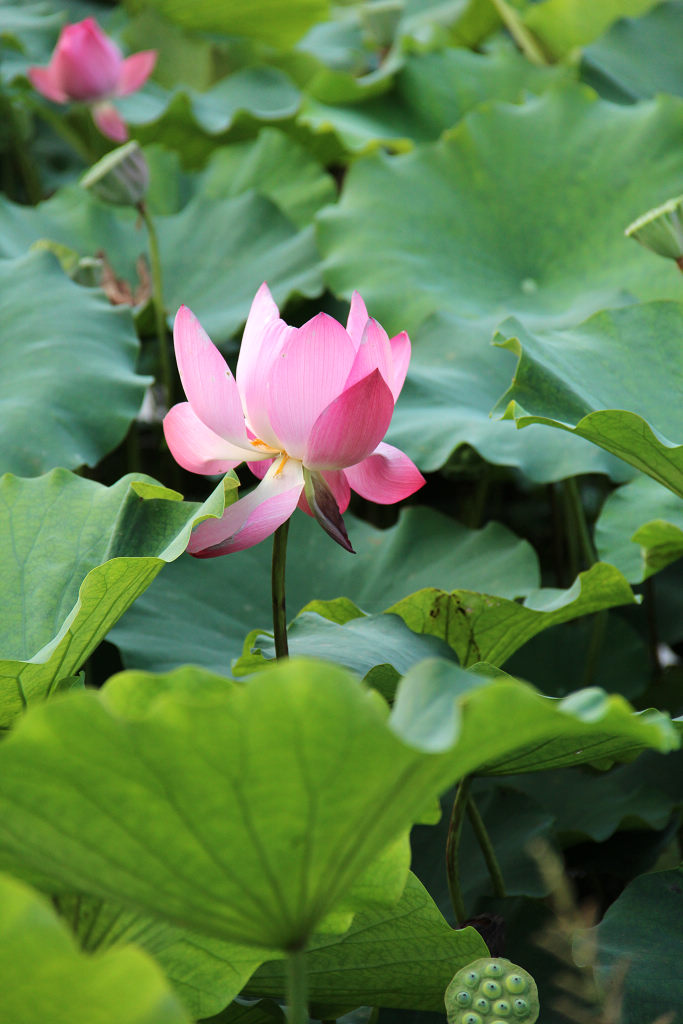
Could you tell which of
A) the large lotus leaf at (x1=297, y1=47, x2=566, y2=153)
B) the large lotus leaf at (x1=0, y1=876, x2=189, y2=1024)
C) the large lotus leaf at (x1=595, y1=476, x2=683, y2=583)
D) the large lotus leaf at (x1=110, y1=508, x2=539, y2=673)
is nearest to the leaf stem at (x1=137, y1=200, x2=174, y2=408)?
the large lotus leaf at (x1=110, y1=508, x2=539, y2=673)

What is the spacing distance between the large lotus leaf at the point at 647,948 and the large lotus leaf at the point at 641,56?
1.29 meters

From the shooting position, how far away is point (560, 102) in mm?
1366

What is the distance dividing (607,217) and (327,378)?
0.84 meters

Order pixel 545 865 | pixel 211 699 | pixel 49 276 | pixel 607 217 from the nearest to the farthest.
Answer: pixel 211 699 → pixel 545 865 → pixel 49 276 → pixel 607 217

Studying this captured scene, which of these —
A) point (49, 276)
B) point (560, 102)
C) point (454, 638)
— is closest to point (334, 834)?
point (454, 638)

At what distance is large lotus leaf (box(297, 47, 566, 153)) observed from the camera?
1587 mm

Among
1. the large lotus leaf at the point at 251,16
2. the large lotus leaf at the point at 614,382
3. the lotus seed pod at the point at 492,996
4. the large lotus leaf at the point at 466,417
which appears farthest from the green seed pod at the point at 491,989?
the large lotus leaf at the point at 251,16

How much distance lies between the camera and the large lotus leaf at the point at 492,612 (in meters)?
0.73

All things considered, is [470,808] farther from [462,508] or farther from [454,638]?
[462,508]

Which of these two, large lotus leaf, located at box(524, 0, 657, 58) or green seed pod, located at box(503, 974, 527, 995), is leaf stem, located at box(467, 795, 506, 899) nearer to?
green seed pod, located at box(503, 974, 527, 995)

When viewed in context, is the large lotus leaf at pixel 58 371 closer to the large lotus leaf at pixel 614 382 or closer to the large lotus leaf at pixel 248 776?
the large lotus leaf at pixel 614 382

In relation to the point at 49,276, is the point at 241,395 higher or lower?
higher

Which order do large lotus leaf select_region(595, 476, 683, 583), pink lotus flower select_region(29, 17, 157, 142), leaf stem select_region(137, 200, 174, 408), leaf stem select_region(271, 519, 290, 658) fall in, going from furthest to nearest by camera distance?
pink lotus flower select_region(29, 17, 157, 142), leaf stem select_region(137, 200, 174, 408), large lotus leaf select_region(595, 476, 683, 583), leaf stem select_region(271, 519, 290, 658)

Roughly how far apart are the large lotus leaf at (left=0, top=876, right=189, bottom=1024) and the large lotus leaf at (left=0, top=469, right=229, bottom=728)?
0.74ft
